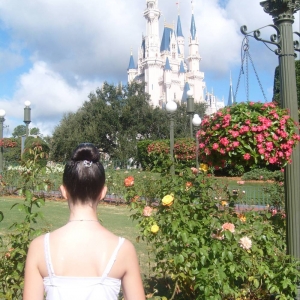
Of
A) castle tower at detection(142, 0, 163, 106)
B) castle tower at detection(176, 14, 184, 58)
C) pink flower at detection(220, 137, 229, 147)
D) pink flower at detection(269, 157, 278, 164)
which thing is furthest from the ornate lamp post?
castle tower at detection(176, 14, 184, 58)

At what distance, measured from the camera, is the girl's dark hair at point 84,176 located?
53.1 inches

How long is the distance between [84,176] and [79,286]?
37 centimetres

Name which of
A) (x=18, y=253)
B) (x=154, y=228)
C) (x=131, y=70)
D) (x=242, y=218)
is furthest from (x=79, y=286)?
(x=131, y=70)

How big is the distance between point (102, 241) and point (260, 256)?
87.1 inches

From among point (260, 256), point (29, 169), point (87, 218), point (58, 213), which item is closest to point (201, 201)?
point (260, 256)

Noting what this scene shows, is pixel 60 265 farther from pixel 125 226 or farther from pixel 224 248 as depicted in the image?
pixel 125 226

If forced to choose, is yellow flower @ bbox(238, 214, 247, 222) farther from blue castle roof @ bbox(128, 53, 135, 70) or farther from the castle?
blue castle roof @ bbox(128, 53, 135, 70)

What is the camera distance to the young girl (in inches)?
50.5

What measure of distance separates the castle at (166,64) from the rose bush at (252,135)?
206 feet

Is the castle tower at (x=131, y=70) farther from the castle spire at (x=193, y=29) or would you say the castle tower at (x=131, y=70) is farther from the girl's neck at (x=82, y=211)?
the girl's neck at (x=82, y=211)

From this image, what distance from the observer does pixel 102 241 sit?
4.31ft

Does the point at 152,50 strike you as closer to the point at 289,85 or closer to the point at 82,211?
the point at 289,85

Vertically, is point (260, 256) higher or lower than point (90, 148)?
lower

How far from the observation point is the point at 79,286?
1.27m
